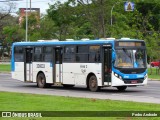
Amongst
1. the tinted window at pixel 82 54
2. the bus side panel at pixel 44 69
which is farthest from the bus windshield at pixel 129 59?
the bus side panel at pixel 44 69

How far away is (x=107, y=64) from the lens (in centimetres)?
2570

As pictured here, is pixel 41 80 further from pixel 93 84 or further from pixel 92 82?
pixel 93 84

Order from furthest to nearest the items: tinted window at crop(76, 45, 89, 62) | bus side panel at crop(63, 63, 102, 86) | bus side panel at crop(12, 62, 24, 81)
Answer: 1. bus side panel at crop(12, 62, 24, 81)
2. tinted window at crop(76, 45, 89, 62)
3. bus side panel at crop(63, 63, 102, 86)

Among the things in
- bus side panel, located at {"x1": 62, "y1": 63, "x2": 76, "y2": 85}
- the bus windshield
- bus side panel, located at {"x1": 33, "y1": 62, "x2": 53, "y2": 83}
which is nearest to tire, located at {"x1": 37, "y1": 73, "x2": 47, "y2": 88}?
bus side panel, located at {"x1": 33, "y1": 62, "x2": 53, "y2": 83}

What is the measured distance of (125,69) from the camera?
2533 centimetres

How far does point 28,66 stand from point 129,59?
7.86 meters

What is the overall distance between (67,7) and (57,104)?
3635 centimetres

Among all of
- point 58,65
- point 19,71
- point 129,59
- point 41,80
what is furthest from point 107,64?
point 19,71

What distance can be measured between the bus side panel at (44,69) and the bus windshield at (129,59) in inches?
206

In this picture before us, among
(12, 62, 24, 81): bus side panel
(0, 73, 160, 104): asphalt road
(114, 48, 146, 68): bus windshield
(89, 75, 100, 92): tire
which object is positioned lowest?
(0, 73, 160, 104): asphalt road

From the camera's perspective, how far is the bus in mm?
25438

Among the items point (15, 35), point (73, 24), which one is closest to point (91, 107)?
point (73, 24)

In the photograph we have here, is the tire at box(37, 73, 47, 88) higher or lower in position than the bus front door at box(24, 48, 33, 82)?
lower

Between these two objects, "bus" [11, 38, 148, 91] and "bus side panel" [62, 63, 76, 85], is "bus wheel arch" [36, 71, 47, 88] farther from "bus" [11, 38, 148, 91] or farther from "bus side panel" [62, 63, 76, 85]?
"bus side panel" [62, 63, 76, 85]
